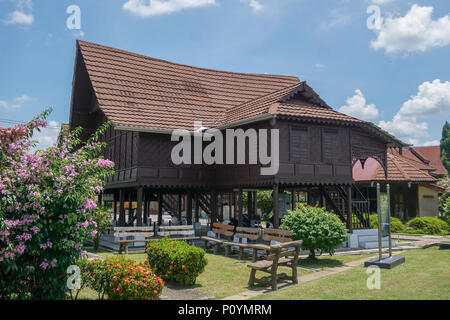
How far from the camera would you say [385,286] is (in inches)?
356

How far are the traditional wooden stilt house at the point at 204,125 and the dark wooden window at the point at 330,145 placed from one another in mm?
45

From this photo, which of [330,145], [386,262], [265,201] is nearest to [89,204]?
[386,262]

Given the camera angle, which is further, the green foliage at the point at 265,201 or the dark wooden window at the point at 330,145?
the green foliage at the point at 265,201

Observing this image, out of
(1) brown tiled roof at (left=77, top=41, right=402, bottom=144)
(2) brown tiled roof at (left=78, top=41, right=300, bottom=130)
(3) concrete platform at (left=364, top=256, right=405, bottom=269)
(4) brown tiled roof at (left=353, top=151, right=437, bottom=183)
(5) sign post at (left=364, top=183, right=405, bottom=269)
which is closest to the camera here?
(3) concrete platform at (left=364, top=256, right=405, bottom=269)

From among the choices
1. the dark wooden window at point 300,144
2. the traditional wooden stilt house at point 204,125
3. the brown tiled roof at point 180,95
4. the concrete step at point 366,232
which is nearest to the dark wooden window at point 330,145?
the traditional wooden stilt house at point 204,125

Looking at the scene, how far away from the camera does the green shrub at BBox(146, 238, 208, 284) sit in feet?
31.2

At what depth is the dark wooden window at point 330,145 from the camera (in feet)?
58.2

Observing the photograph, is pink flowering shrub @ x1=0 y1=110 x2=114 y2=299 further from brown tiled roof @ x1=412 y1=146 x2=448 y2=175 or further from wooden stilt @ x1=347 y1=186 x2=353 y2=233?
brown tiled roof @ x1=412 y1=146 x2=448 y2=175

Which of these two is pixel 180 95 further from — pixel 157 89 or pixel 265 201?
pixel 265 201

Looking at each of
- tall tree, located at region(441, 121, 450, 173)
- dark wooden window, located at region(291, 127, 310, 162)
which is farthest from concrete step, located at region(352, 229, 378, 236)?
tall tree, located at region(441, 121, 450, 173)

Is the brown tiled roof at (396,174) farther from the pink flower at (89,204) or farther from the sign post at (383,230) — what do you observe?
the pink flower at (89,204)

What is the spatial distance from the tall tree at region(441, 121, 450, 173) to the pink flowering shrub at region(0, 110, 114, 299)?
53560mm

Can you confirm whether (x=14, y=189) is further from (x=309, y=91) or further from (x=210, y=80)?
(x=210, y=80)
